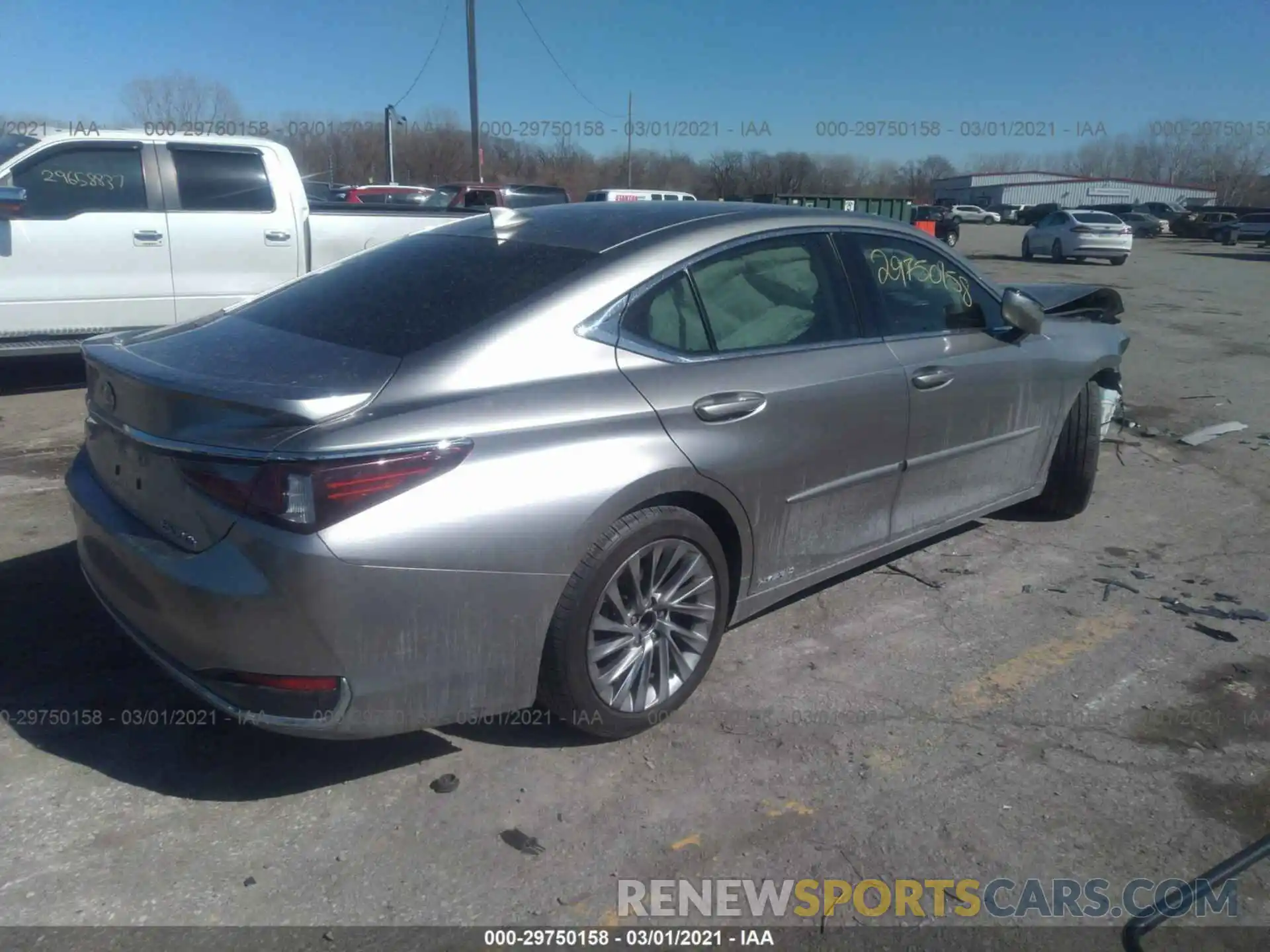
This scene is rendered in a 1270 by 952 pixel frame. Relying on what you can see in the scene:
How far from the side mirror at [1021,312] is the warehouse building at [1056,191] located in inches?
3216

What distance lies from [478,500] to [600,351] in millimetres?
694

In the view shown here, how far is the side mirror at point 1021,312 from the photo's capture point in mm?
4609

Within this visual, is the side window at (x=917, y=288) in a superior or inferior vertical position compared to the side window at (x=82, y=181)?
inferior

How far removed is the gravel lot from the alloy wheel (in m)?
0.19

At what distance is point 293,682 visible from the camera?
8.75 ft

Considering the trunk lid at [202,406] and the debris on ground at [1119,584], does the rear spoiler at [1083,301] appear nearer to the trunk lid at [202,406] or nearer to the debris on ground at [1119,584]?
the debris on ground at [1119,584]

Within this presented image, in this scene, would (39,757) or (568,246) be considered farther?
(568,246)

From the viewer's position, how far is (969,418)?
4.45 m

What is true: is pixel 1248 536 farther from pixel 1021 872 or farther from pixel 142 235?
pixel 142 235

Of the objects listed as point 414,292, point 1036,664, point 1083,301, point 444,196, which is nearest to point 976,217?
point 444,196

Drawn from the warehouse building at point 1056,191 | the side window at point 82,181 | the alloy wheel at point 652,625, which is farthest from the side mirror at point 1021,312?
the warehouse building at point 1056,191

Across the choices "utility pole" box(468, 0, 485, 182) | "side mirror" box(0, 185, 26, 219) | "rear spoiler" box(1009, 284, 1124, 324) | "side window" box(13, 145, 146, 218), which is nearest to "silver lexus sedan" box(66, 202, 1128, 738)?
"rear spoiler" box(1009, 284, 1124, 324)

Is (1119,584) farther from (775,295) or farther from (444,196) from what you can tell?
(444,196)

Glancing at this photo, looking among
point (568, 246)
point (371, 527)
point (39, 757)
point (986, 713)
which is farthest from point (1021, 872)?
point (39, 757)
